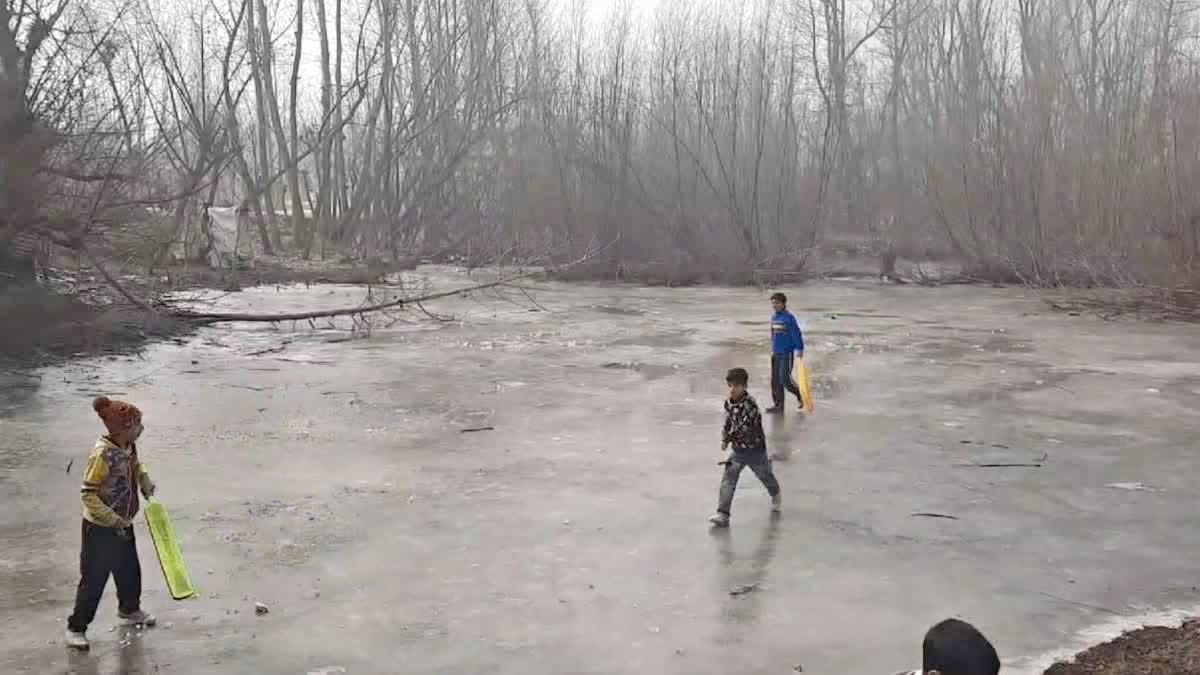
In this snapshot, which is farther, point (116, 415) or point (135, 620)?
point (135, 620)

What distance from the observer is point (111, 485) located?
5.06 m

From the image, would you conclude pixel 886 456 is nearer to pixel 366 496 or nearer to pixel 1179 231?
pixel 366 496

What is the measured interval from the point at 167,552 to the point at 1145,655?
459cm

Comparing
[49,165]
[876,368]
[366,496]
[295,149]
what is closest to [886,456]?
[366,496]

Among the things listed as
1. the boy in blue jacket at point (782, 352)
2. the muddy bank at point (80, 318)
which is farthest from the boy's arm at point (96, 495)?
the muddy bank at point (80, 318)

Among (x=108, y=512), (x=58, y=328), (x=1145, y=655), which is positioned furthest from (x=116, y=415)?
(x=58, y=328)

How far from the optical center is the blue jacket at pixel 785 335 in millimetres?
11234

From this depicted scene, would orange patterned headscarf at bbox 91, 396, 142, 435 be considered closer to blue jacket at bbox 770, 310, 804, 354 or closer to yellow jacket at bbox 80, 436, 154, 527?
yellow jacket at bbox 80, 436, 154, 527

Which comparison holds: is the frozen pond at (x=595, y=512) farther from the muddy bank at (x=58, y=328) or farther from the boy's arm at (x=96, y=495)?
the muddy bank at (x=58, y=328)

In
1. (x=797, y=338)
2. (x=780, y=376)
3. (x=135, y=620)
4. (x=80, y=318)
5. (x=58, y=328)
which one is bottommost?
(x=135, y=620)

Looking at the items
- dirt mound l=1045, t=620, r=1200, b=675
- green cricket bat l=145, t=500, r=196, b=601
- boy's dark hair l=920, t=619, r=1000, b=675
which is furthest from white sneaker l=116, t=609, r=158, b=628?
dirt mound l=1045, t=620, r=1200, b=675

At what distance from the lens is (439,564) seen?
6.30 metres

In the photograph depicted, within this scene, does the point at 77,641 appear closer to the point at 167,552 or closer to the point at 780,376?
the point at 167,552

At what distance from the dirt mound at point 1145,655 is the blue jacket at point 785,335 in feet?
20.4
